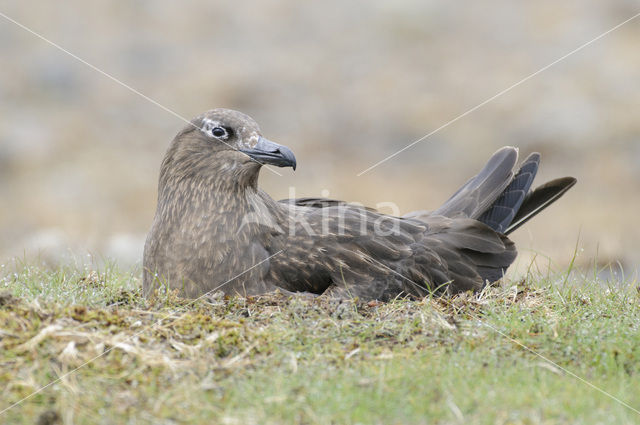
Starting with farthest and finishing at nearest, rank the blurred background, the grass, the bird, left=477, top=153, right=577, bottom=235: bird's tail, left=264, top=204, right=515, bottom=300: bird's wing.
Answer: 1. the blurred background
2. left=477, top=153, right=577, bottom=235: bird's tail
3. left=264, top=204, right=515, bottom=300: bird's wing
4. the bird
5. the grass

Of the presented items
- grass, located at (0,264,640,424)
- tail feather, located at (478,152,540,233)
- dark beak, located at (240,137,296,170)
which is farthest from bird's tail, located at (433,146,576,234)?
dark beak, located at (240,137,296,170)

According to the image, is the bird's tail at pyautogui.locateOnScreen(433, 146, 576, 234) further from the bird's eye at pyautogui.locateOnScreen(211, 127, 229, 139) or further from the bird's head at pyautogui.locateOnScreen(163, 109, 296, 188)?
the bird's eye at pyautogui.locateOnScreen(211, 127, 229, 139)

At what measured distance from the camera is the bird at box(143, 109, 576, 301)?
16.3 feet

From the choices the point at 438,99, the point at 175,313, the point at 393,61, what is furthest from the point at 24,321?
the point at 393,61

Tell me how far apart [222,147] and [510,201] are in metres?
2.37

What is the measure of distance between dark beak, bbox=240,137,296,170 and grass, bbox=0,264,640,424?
36.1 inches

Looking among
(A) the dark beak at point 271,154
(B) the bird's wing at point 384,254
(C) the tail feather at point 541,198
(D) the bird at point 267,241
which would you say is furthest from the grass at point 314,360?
(C) the tail feather at point 541,198

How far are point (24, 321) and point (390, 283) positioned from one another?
240cm

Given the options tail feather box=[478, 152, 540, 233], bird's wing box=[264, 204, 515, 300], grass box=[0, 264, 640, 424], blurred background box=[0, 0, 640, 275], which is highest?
blurred background box=[0, 0, 640, 275]

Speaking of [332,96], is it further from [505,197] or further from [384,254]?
[384,254]

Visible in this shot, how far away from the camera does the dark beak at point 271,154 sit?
16.6 feet

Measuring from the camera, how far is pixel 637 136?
15.6 meters

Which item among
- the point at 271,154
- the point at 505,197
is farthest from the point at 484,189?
the point at 271,154

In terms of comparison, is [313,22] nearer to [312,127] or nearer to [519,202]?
[312,127]
